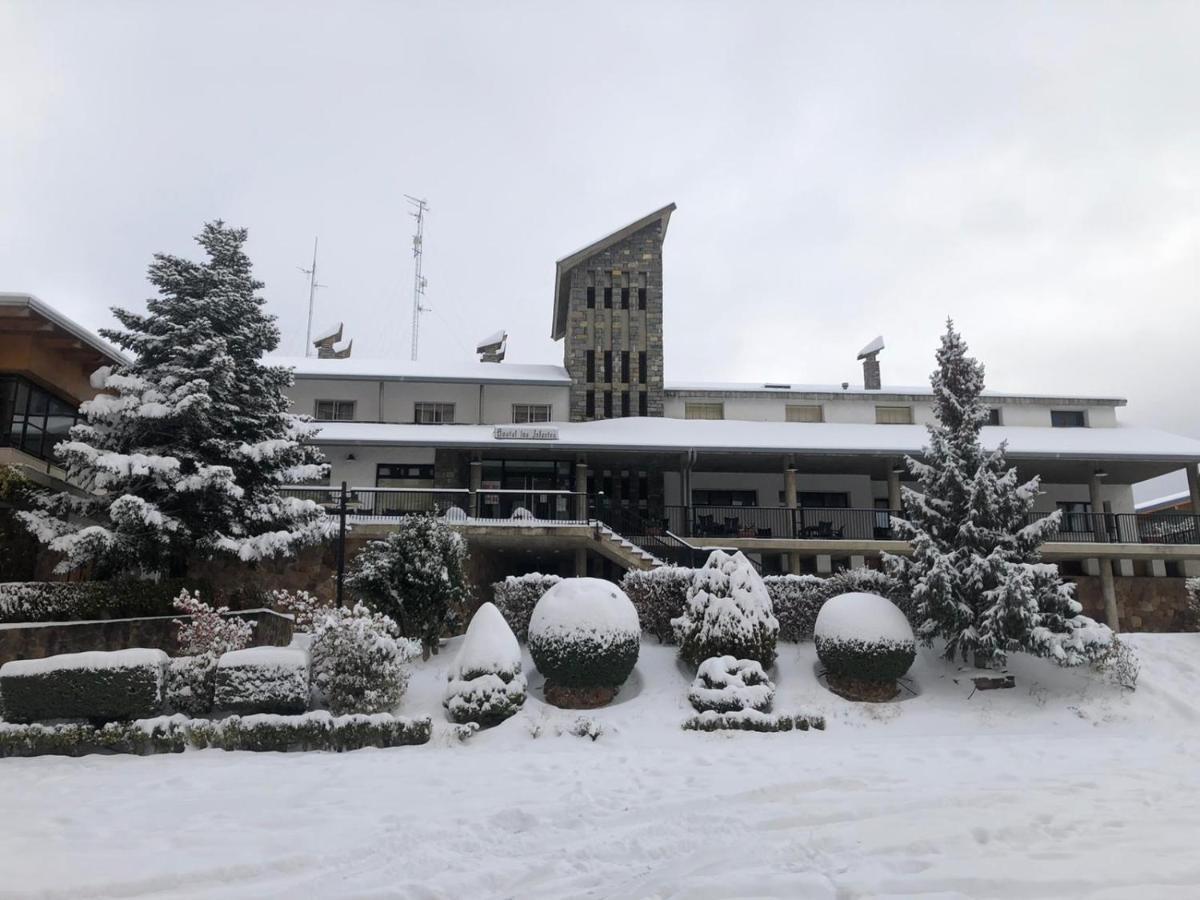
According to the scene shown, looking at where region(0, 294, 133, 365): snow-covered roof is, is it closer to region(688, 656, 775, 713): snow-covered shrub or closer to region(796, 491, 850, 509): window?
region(688, 656, 775, 713): snow-covered shrub

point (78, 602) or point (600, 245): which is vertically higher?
point (600, 245)

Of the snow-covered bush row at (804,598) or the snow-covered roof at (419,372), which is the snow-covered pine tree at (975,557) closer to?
the snow-covered bush row at (804,598)

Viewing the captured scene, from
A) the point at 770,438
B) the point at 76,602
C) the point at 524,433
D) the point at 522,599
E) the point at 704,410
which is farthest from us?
the point at 704,410

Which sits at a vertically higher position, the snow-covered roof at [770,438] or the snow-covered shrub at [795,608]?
the snow-covered roof at [770,438]

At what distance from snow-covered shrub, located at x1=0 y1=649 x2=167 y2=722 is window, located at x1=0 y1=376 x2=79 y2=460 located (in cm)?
853

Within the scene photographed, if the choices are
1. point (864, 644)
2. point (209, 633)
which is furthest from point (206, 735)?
point (864, 644)

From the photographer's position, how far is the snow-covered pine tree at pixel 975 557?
14086 millimetres

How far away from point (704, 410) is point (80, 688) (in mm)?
20756

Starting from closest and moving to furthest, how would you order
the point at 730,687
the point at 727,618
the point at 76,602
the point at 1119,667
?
the point at 730,687 → the point at 1119,667 → the point at 727,618 → the point at 76,602

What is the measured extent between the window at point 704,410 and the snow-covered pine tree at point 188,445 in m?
13.8

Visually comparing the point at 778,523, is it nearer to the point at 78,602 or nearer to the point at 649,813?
the point at 649,813

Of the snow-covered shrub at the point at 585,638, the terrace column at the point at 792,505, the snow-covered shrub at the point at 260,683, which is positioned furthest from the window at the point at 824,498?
the snow-covered shrub at the point at 260,683

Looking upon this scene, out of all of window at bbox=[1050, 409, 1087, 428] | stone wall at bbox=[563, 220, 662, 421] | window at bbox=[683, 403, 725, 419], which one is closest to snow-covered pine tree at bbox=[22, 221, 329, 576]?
stone wall at bbox=[563, 220, 662, 421]

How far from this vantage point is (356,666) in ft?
41.1
